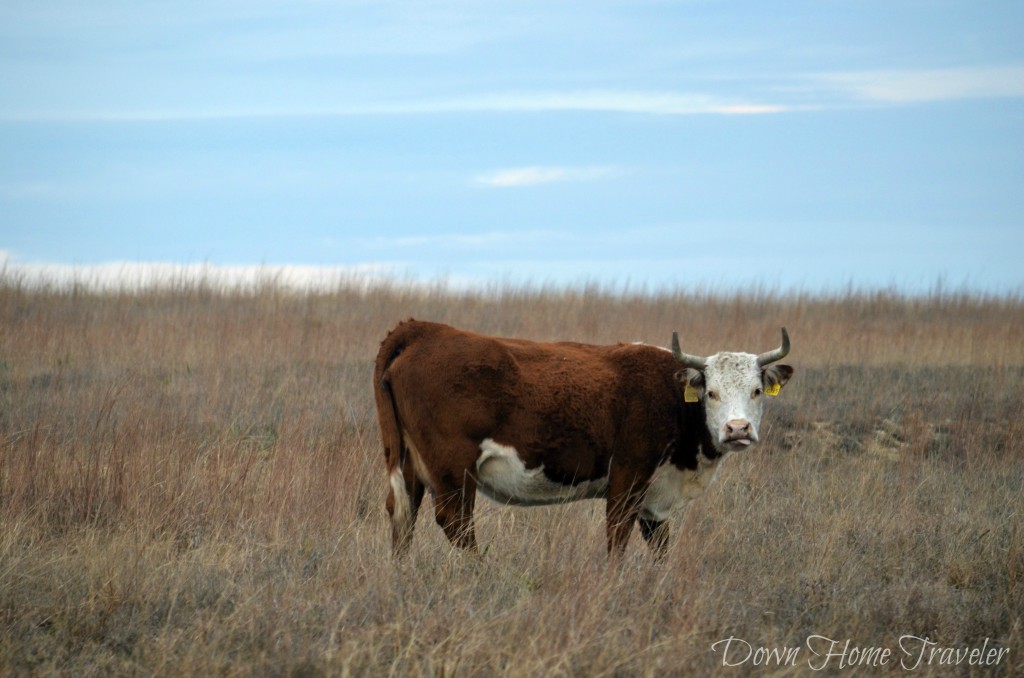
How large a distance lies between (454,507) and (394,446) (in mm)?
534

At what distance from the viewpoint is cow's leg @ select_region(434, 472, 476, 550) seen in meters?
6.04

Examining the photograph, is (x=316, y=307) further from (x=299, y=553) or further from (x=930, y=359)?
(x=299, y=553)

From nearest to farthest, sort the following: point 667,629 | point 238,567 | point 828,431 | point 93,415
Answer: point 667,629 → point 238,567 → point 93,415 → point 828,431

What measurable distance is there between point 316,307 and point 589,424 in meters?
13.2

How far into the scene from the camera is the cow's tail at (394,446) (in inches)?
243

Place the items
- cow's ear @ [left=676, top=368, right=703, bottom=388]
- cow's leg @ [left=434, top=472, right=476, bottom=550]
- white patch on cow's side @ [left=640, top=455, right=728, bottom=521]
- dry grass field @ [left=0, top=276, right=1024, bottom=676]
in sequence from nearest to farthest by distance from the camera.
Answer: dry grass field @ [left=0, top=276, right=1024, bottom=676], cow's leg @ [left=434, top=472, right=476, bottom=550], cow's ear @ [left=676, top=368, right=703, bottom=388], white patch on cow's side @ [left=640, top=455, right=728, bottom=521]

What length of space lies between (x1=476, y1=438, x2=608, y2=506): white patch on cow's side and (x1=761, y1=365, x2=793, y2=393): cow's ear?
1214 mm

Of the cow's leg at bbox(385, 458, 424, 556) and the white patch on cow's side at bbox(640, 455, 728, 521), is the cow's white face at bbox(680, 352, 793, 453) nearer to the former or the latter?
the white patch on cow's side at bbox(640, 455, 728, 521)

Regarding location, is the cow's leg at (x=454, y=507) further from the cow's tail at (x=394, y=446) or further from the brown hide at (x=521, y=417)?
the cow's tail at (x=394, y=446)

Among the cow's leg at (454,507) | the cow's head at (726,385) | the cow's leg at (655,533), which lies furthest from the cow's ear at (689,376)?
the cow's leg at (454,507)

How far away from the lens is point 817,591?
595 centimetres

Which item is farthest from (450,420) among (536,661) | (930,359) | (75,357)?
(930,359)

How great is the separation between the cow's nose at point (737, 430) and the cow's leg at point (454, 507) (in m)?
1.50

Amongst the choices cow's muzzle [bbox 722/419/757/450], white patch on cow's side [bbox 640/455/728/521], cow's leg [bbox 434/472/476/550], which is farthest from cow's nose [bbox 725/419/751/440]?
cow's leg [bbox 434/472/476/550]
